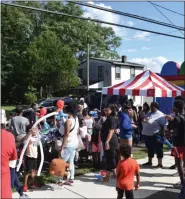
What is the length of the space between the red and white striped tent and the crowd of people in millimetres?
918

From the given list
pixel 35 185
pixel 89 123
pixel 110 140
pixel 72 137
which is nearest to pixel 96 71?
pixel 89 123

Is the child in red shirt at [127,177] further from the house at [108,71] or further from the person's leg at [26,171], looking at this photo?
the house at [108,71]

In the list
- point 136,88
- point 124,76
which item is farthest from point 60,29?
point 136,88

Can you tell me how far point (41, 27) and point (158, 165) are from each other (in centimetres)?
3515

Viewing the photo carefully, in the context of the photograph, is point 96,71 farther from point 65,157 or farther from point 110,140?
point 65,157

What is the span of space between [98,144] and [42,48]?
26.2m

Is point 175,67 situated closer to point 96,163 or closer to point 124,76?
point 96,163

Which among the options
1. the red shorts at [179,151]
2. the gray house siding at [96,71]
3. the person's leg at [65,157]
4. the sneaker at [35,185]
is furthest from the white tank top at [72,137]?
the gray house siding at [96,71]

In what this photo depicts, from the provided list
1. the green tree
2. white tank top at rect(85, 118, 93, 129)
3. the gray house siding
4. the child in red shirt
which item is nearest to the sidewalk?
the child in red shirt

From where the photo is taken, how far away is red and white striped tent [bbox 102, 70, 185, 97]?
384 inches

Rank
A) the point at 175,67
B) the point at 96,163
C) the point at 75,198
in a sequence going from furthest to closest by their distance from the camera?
the point at 175,67 < the point at 96,163 < the point at 75,198

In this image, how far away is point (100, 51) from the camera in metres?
48.4

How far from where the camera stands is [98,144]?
8.94m

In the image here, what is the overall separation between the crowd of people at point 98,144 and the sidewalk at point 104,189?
205 millimetres
